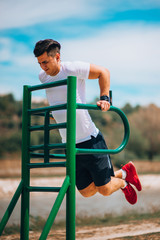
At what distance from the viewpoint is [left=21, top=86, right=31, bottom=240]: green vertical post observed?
3039 millimetres

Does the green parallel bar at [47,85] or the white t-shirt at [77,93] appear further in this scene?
the white t-shirt at [77,93]

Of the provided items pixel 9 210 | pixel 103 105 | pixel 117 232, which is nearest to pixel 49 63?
pixel 103 105

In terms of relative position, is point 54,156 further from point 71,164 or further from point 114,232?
point 114,232

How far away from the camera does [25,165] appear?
3.10 meters

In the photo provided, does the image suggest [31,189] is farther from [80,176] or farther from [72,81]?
[72,81]

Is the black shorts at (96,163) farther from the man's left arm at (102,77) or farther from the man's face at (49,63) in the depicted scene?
the man's face at (49,63)

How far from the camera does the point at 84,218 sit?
6734 millimetres

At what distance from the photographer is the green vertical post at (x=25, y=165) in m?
3.04

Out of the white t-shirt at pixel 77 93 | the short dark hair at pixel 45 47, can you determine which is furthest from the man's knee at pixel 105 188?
the short dark hair at pixel 45 47

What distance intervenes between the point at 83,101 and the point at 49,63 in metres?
0.44

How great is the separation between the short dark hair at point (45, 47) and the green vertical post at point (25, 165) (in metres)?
0.34

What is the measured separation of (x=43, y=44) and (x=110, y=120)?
52272 mm

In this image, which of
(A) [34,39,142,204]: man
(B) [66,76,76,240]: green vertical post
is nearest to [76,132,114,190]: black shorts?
(A) [34,39,142,204]: man

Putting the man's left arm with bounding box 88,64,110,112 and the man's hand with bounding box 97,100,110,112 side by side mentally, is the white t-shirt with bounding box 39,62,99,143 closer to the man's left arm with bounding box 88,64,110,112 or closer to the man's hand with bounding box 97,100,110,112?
the man's left arm with bounding box 88,64,110,112
